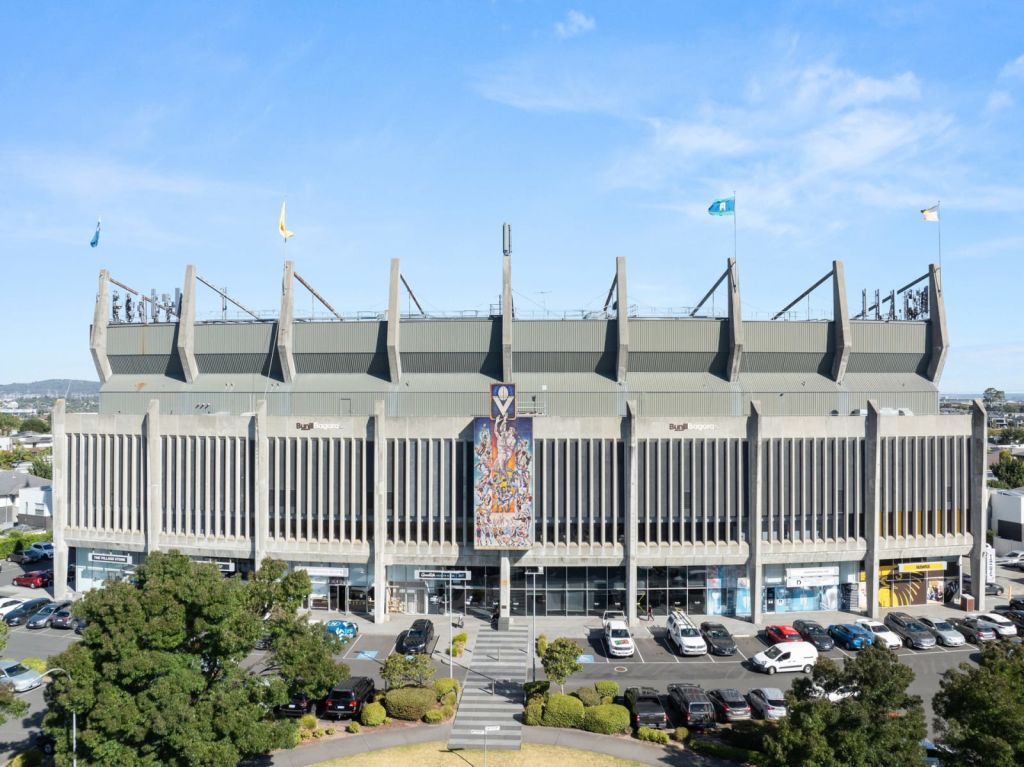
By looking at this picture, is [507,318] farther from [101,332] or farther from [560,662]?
[101,332]

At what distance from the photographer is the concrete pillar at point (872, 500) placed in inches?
2239

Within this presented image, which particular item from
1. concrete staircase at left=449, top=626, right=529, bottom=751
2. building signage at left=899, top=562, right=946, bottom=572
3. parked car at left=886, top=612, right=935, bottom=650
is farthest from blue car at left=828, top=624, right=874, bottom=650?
concrete staircase at left=449, top=626, right=529, bottom=751

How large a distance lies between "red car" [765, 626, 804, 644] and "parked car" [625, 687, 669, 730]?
48.5 ft

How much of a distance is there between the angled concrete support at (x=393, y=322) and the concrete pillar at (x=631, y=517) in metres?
21.1

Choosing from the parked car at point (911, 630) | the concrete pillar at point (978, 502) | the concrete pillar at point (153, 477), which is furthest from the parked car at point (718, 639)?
the concrete pillar at point (153, 477)

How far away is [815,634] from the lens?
2009 inches

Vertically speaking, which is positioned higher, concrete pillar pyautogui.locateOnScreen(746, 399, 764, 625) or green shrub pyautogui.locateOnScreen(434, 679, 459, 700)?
concrete pillar pyautogui.locateOnScreen(746, 399, 764, 625)

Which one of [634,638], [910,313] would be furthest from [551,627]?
[910,313]

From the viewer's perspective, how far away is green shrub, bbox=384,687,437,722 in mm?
39031

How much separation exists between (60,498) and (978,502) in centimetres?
7930

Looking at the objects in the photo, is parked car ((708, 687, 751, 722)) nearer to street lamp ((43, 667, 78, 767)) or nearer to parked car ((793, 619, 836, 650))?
parked car ((793, 619, 836, 650))

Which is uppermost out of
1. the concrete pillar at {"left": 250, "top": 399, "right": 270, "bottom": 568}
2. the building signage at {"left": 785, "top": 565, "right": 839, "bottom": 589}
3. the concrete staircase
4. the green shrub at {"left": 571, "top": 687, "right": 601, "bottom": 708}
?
the concrete pillar at {"left": 250, "top": 399, "right": 270, "bottom": 568}

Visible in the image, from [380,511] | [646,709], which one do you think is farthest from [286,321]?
[646,709]

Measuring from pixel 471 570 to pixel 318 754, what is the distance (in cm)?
2333
